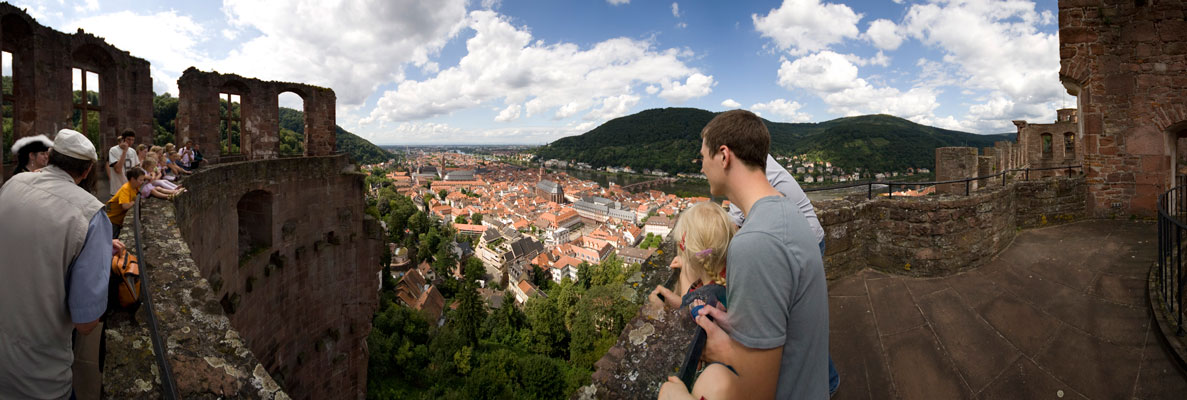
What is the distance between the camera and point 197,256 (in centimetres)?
524

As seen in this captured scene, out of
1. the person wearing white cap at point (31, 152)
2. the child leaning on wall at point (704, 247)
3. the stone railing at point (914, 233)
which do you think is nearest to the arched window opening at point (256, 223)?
the person wearing white cap at point (31, 152)

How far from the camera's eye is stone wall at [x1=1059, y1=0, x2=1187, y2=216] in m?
8.18

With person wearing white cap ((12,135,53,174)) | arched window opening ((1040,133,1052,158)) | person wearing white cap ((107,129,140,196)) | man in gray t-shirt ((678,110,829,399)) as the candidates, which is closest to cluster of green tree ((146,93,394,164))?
person wearing white cap ((107,129,140,196))

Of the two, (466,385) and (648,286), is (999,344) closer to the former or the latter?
(648,286)

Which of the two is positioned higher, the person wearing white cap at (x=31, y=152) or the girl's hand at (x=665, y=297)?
the person wearing white cap at (x=31, y=152)

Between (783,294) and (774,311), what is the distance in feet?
0.16

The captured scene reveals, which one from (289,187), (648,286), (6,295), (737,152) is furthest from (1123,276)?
(289,187)

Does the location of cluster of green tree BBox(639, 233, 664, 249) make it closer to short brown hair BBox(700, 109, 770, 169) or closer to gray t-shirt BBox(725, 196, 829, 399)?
short brown hair BBox(700, 109, 770, 169)

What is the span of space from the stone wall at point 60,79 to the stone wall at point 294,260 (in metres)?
1.86

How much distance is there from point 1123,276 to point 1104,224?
10.8 feet

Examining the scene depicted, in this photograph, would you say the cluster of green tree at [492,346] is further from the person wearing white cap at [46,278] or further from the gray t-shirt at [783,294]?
the gray t-shirt at [783,294]

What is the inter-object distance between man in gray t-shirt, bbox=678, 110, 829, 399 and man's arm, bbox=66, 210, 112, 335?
2.36 metres

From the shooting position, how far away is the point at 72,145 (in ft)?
7.13

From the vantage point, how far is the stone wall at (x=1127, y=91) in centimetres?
818
